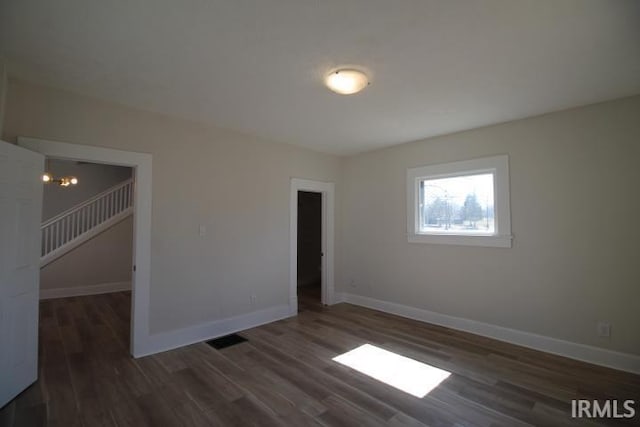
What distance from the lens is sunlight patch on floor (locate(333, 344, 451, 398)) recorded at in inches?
103

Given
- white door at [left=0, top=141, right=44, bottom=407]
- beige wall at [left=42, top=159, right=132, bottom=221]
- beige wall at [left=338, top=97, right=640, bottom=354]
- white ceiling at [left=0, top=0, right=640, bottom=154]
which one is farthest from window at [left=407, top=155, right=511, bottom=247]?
beige wall at [left=42, top=159, right=132, bottom=221]

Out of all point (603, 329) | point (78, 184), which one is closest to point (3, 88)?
point (78, 184)

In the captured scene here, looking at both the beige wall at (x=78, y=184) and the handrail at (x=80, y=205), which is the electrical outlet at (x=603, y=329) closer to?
the handrail at (x=80, y=205)

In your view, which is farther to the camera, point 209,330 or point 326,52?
point 209,330

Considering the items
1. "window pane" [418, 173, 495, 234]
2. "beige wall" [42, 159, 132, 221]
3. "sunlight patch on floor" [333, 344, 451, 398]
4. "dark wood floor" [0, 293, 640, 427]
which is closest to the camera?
"dark wood floor" [0, 293, 640, 427]

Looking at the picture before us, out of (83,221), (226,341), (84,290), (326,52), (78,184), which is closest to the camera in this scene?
(326,52)

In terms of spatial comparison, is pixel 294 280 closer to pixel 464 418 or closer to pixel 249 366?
pixel 249 366

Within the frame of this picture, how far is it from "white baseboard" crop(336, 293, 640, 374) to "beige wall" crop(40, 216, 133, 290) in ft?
17.8

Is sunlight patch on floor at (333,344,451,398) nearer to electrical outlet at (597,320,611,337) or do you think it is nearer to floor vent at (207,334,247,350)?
floor vent at (207,334,247,350)

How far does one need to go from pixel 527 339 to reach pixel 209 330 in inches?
149

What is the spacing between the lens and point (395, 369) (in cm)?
290

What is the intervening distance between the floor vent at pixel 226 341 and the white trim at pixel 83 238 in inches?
171

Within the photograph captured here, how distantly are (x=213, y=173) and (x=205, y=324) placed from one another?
189 centimetres

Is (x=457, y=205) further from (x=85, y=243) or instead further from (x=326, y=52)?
(x=85, y=243)
